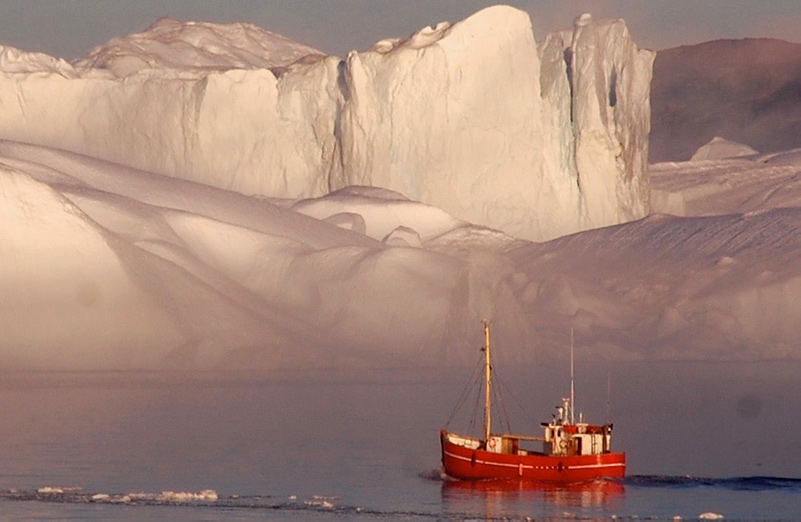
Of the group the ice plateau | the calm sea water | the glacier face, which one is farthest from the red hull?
the glacier face

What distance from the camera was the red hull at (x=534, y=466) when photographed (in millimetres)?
42688

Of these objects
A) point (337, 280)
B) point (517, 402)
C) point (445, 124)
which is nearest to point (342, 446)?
point (517, 402)

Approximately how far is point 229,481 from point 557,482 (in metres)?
7.08

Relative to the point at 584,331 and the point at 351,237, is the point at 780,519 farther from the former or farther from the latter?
the point at 351,237

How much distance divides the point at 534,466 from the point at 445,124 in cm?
5643

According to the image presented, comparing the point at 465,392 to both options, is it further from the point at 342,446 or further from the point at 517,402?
the point at 342,446

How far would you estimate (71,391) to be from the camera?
2589 inches

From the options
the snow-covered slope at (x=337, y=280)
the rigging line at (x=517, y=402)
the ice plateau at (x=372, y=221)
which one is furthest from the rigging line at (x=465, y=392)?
the ice plateau at (x=372, y=221)

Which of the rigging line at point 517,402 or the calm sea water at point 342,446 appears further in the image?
the rigging line at point 517,402

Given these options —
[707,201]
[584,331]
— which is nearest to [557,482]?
[584,331]

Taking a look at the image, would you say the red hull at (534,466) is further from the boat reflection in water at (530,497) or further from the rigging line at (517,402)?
the rigging line at (517,402)

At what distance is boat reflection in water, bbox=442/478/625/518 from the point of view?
129 ft

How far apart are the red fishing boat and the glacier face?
54.2 meters

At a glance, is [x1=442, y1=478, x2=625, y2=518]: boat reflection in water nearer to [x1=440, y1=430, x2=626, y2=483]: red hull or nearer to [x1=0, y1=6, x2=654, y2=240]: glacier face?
[x1=440, y1=430, x2=626, y2=483]: red hull
